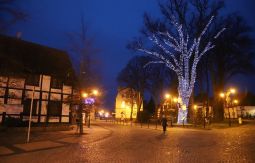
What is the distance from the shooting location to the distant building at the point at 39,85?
2644 cm

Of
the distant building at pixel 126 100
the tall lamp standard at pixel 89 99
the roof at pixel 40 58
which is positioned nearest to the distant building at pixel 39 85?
the roof at pixel 40 58

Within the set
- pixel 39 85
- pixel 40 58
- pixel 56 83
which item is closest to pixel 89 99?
pixel 56 83

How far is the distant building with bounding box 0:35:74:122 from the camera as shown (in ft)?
86.7

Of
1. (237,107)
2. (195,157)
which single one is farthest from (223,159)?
(237,107)

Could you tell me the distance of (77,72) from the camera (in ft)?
82.8

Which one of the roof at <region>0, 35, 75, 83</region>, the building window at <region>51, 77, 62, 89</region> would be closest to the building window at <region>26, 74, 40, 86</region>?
the roof at <region>0, 35, 75, 83</region>

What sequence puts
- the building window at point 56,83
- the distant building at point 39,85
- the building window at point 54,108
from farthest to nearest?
the building window at point 56,83 → the building window at point 54,108 → the distant building at point 39,85

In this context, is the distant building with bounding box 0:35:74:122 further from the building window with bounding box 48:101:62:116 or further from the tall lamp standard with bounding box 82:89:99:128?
the tall lamp standard with bounding box 82:89:99:128

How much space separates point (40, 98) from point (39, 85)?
1.32 meters

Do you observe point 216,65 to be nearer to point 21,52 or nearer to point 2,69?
point 21,52

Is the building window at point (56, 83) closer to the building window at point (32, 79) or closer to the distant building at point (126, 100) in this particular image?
the building window at point (32, 79)

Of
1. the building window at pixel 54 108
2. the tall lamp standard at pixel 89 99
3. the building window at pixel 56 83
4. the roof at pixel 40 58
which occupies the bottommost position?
the building window at pixel 54 108

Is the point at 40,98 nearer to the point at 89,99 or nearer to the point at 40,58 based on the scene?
the point at 40,58

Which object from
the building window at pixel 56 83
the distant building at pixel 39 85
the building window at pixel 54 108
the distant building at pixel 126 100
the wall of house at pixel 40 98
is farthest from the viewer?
the distant building at pixel 126 100
